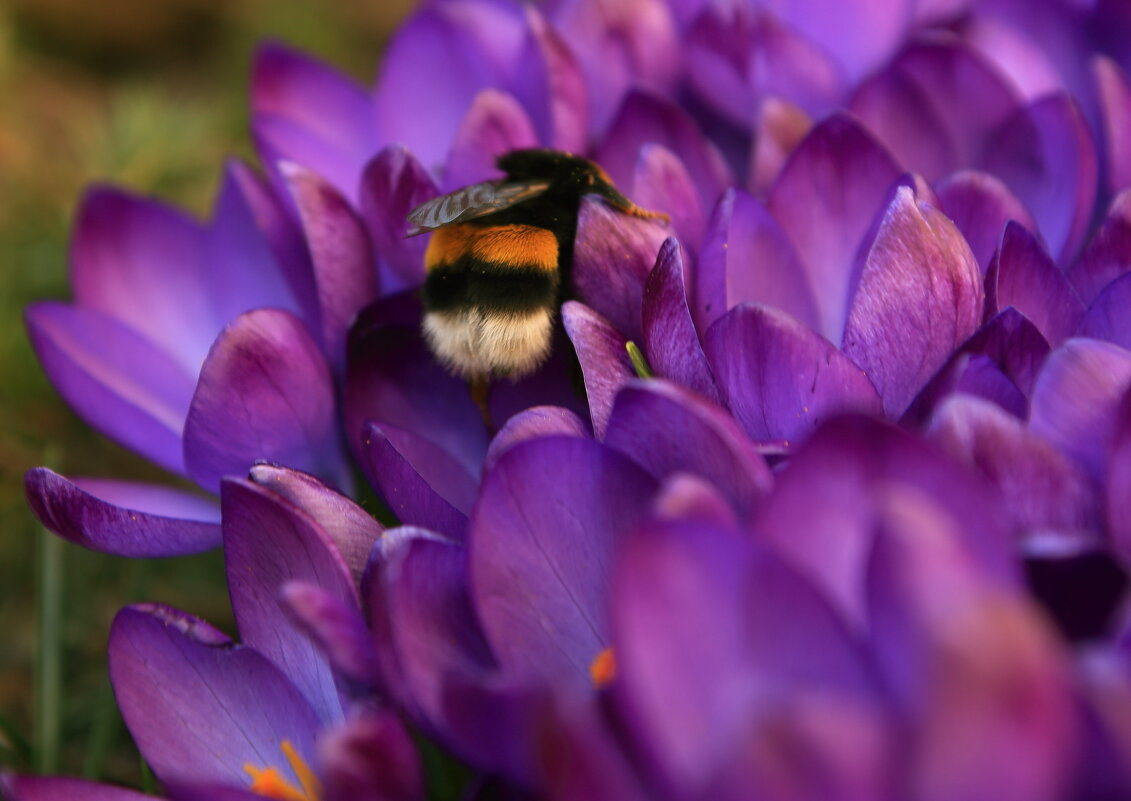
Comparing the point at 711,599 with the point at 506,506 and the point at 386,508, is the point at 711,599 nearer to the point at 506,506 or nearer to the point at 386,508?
the point at 506,506

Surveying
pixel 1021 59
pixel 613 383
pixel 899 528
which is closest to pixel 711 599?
pixel 899 528

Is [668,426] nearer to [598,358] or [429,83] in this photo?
[598,358]

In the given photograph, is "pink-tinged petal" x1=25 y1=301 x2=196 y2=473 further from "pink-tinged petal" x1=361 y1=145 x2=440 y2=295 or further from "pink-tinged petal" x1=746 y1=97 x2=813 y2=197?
A: "pink-tinged petal" x1=746 y1=97 x2=813 y2=197

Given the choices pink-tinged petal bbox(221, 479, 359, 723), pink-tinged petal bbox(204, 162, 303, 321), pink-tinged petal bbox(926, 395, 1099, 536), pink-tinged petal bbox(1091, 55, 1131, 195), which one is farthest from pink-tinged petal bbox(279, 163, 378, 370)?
pink-tinged petal bbox(1091, 55, 1131, 195)

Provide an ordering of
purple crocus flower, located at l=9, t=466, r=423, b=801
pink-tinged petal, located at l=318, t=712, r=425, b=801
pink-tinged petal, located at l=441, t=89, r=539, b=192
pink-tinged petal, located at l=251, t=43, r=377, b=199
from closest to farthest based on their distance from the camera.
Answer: pink-tinged petal, located at l=318, t=712, r=425, b=801
purple crocus flower, located at l=9, t=466, r=423, b=801
pink-tinged petal, located at l=441, t=89, r=539, b=192
pink-tinged petal, located at l=251, t=43, r=377, b=199

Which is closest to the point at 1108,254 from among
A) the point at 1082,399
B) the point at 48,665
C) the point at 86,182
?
the point at 1082,399

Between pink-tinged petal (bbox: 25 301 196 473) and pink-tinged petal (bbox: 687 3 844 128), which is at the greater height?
pink-tinged petal (bbox: 687 3 844 128)

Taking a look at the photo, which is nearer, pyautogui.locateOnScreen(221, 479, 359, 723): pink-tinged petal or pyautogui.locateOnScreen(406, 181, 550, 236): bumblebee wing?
pyautogui.locateOnScreen(221, 479, 359, 723): pink-tinged petal
